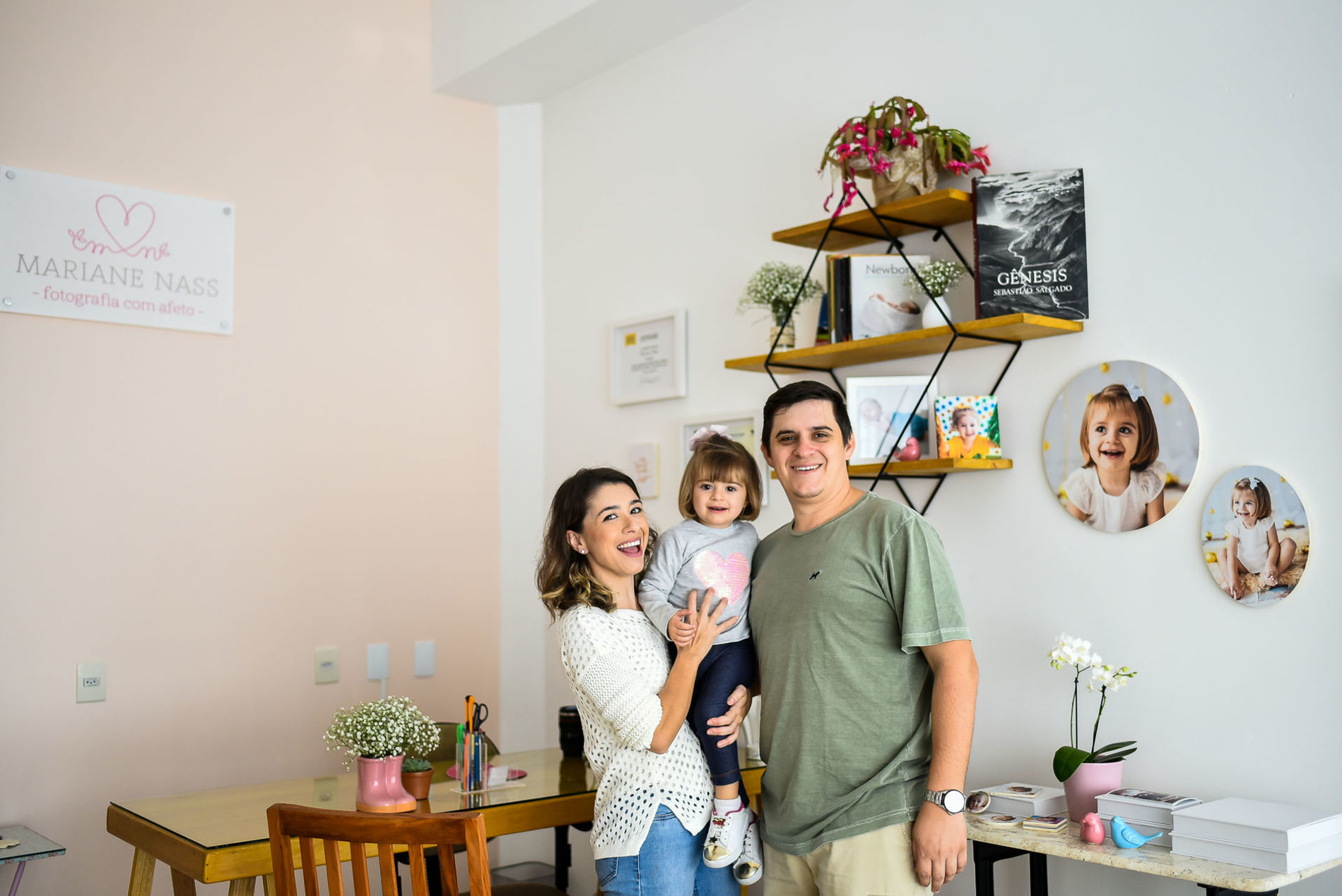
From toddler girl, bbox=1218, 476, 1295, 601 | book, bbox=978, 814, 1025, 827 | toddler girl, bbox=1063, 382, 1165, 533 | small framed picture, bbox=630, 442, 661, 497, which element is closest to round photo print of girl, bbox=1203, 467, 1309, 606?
toddler girl, bbox=1218, 476, 1295, 601

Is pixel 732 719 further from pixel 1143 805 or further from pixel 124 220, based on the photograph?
pixel 124 220

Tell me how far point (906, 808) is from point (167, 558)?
94.5 inches

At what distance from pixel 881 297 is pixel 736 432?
747mm

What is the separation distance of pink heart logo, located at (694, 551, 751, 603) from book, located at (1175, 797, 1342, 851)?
886 millimetres

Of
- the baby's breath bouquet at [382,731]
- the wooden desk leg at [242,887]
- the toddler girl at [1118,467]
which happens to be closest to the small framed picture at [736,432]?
the toddler girl at [1118,467]

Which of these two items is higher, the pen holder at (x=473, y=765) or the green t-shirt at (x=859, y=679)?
the green t-shirt at (x=859, y=679)

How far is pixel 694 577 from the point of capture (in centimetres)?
220

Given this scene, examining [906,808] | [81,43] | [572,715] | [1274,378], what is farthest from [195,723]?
[1274,378]

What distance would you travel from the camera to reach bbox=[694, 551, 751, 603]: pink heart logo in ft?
7.20

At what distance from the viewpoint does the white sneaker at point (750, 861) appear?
207 cm

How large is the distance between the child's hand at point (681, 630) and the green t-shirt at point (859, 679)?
0.17m

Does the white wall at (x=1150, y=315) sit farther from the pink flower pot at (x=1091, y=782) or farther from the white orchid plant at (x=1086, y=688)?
the pink flower pot at (x=1091, y=782)

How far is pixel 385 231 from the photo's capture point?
153 inches

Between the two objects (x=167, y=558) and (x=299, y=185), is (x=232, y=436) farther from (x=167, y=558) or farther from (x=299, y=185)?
(x=299, y=185)
